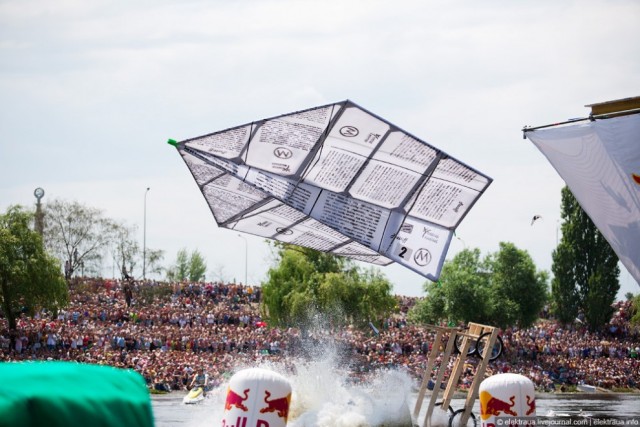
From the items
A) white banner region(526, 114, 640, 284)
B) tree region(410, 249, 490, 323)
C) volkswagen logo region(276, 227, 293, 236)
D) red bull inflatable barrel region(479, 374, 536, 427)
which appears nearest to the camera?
red bull inflatable barrel region(479, 374, 536, 427)

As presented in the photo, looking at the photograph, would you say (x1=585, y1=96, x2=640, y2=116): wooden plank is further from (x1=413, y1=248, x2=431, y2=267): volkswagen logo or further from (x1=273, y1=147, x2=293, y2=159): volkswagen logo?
(x1=273, y1=147, x2=293, y2=159): volkswagen logo

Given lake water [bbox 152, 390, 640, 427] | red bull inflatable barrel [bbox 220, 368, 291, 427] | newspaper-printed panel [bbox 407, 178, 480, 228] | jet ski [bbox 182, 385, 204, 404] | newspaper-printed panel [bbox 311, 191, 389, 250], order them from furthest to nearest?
jet ski [bbox 182, 385, 204, 404] → lake water [bbox 152, 390, 640, 427] → newspaper-printed panel [bbox 311, 191, 389, 250] → newspaper-printed panel [bbox 407, 178, 480, 228] → red bull inflatable barrel [bbox 220, 368, 291, 427]

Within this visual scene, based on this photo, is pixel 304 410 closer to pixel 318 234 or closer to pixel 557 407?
pixel 318 234

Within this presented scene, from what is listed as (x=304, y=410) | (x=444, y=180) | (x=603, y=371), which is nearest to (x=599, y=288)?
(x=603, y=371)

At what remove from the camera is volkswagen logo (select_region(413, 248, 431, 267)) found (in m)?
20.9

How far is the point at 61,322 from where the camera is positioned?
2334 inches

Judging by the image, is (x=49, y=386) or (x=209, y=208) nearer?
(x=49, y=386)

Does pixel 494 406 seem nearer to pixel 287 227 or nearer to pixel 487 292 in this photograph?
pixel 287 227

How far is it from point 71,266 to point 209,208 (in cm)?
7409

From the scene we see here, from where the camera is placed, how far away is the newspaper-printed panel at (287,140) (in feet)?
61.4

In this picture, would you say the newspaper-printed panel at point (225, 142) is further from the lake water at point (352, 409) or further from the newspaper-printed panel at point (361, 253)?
the lake water at point (352, 409)

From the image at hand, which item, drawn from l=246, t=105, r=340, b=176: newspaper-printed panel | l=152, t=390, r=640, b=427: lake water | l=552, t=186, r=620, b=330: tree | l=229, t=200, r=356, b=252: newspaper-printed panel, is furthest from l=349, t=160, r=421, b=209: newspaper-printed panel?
l=552, t=186, r=620, b=330: tree

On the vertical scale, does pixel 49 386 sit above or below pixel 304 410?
above

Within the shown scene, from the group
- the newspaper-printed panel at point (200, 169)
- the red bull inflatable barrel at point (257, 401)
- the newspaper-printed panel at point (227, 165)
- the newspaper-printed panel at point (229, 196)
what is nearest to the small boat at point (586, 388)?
the newspaper-printed panel at point (229, 196)
